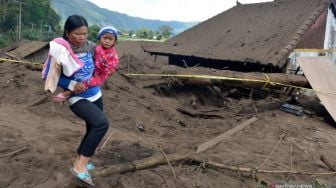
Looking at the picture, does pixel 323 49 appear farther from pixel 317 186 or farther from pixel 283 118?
pixel 317 186

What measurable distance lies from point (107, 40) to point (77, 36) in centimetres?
40

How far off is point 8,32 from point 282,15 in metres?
48.3

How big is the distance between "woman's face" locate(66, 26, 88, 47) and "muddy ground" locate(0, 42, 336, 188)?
57.5 inches

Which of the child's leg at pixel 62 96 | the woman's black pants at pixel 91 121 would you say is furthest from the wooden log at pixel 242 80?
the child's leg at pixel 62 96

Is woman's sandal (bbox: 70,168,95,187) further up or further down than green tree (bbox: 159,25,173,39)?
further down

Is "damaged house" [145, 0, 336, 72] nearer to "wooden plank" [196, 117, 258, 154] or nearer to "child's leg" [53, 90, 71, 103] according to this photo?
"wooden plank" [196, 117, 258, 154]

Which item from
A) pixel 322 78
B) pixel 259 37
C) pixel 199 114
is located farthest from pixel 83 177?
pixel 259 37

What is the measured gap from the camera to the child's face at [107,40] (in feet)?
13.2

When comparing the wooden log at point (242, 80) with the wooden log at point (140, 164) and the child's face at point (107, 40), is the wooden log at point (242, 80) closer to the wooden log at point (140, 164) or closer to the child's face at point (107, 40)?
the wooden log at point (140, 164)

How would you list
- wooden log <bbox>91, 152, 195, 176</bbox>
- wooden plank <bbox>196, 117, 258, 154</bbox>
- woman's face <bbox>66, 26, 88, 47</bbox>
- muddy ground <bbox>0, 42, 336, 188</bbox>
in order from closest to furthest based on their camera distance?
woman's face <bbox>66, 26, 88, 47</bbox> < wooden log <bbox>91, 152, 195, 176</bbox> < muddy ground <bbox>0, 42, 336, 188</bbox> < wooden plank <bbox>196, 117, 258, 154</bbox>

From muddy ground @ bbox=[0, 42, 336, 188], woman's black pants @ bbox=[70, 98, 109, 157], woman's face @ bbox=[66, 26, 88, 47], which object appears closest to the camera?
woman's face @ bbox=[66, 26, 88, 47]

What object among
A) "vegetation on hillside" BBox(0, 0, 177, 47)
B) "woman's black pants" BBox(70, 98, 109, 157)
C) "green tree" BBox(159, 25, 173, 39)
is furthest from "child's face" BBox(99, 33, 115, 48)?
"green tree" BBox(159, 25, 173, 39)

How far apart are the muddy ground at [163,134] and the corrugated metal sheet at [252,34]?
97.8 inches

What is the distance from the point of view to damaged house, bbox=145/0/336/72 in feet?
45.9
